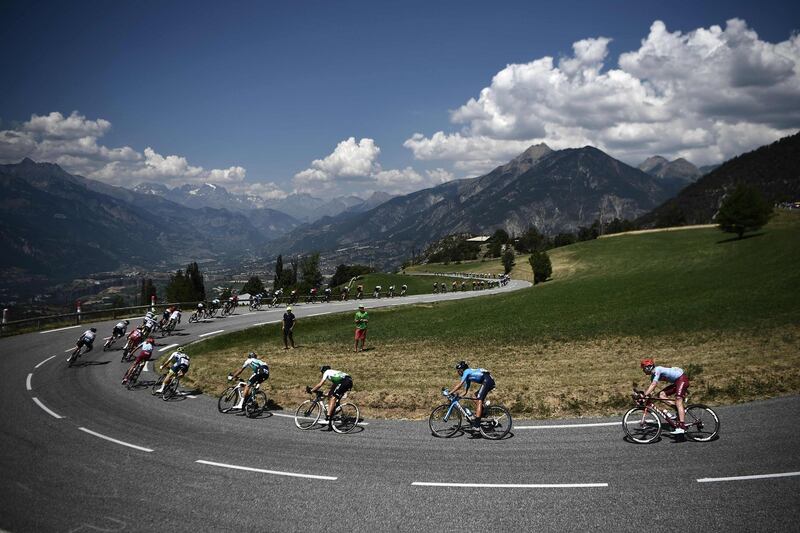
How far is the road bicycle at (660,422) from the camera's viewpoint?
11.5 metres

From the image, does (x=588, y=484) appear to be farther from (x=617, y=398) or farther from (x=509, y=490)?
(x=617, y=398)

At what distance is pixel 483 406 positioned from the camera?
12.6 meters

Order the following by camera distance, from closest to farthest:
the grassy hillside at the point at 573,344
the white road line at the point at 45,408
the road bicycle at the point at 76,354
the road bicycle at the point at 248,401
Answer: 1. the white road line at the point at 45,408
2. the road bicycle at the point at 248,401
3. the grassy hillside at the point at 573,344
4. the road bicycle at the point at 76,354

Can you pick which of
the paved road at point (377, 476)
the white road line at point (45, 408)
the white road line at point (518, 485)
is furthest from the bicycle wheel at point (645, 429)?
the white road line at point (45, 408)

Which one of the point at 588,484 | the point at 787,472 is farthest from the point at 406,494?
the point at 787,472

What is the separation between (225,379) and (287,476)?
→ 1131 centimetres

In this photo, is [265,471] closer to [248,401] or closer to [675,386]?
[248,401]

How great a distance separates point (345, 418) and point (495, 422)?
476 centimetres

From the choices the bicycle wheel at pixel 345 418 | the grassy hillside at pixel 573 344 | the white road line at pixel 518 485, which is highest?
the bicycle wheel at pixel 345 418

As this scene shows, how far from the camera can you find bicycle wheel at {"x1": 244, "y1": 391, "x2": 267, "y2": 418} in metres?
15.4

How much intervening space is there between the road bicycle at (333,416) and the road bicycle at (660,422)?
8.03 meters

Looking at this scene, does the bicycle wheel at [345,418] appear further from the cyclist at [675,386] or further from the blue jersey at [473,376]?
the cyclist at [675,386]

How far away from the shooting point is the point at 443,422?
13.4 meters

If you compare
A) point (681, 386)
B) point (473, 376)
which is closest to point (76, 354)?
point (473, 376)
